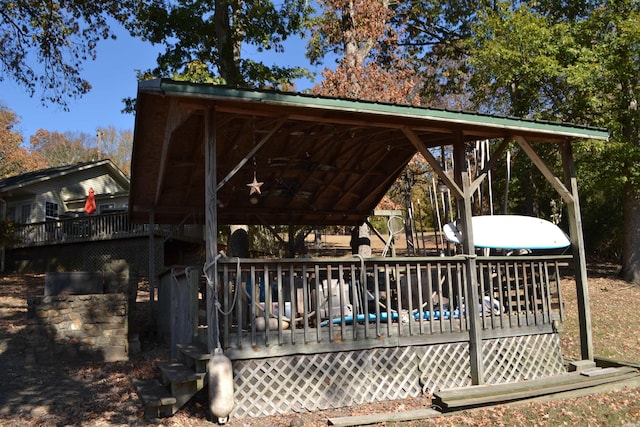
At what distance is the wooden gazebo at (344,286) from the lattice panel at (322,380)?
0.05ft

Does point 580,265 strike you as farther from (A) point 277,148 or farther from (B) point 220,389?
(B) point 220,389

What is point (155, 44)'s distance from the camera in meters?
18.6

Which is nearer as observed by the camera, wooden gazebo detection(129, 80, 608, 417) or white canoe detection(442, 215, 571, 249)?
wooden gazebo detection(129, 80, 608, 417)

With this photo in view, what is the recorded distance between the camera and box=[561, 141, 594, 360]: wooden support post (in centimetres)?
806

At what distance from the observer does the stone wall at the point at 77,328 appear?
893 centimetres

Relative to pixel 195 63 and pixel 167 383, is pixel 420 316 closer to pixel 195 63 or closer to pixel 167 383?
pixel 167 383

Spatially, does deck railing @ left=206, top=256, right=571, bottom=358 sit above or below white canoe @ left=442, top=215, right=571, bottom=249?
below

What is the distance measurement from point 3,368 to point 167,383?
3790mm

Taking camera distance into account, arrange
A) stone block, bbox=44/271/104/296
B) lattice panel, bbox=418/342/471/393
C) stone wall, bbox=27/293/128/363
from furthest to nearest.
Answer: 1. stone block, bbox=44/271/104/296
2. stone wall, bbox=27/293/128/363
3. lattice panel, bbox=418/342/471/393

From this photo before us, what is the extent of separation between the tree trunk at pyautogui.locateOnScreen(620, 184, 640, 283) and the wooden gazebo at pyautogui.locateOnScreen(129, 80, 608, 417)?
8778mm

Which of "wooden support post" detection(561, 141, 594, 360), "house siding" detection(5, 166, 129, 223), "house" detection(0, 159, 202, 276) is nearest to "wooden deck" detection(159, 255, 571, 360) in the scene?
"wooden support post" detection(561, 141, 594, 360)

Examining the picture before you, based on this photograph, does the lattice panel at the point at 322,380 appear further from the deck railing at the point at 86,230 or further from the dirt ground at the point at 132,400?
the deck railing at the point at 86,230

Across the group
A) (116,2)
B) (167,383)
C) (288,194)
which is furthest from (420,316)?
(116,2)

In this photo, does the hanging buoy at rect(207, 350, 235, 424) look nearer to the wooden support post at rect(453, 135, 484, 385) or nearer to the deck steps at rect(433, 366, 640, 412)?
the deck steps at rect(433, 366, 640, 412)
